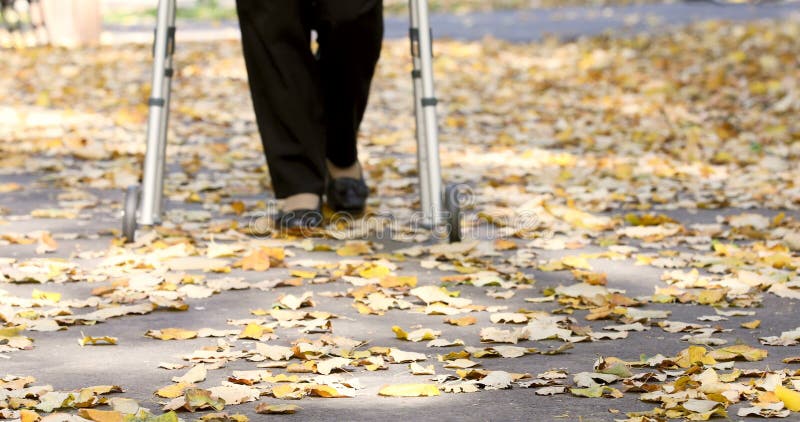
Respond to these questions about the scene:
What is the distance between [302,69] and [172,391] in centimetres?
226

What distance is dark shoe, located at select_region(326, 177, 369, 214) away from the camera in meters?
5.47

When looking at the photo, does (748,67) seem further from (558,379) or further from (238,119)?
(558,379)

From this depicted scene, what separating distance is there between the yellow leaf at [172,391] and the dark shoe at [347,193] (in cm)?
257

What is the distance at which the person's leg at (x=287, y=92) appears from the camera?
4832 mm

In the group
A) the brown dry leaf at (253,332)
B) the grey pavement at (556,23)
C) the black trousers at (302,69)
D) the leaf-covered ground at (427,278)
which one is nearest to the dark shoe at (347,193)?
the leaf-covered ground at (427,278)

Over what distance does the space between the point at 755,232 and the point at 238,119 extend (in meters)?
5.19

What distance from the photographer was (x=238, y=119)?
9.41 meters

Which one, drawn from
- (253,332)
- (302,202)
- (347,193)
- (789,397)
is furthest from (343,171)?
(789,397)

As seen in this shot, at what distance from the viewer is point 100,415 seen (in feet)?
8.81

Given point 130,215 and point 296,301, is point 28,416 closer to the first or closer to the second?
point 296,301

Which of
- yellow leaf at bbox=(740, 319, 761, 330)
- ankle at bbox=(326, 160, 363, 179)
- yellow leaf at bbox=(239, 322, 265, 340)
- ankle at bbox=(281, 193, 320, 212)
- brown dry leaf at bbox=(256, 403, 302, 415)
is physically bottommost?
yellow leaf at bbox=(740, 319, 761, 330)

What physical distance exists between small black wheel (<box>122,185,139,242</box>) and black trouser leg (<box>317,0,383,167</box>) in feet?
3.01

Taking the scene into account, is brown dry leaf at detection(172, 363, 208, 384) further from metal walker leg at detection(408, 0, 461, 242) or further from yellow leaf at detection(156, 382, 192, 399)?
metal walker leg at detection(408, 0, 461, 242)

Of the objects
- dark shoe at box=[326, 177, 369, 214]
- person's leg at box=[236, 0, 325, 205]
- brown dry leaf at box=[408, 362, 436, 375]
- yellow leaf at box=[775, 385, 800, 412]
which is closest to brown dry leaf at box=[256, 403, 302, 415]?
brown dry leaf at box=[408, 362, 436, 375]
